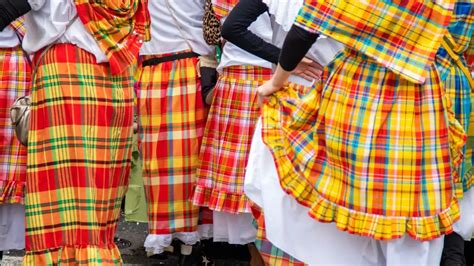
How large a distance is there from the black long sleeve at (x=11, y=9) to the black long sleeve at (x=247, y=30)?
3.32 feet

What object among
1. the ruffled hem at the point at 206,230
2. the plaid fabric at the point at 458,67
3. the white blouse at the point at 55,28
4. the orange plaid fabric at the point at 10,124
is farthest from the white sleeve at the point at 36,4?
the ruffled hem at the point at 206,230

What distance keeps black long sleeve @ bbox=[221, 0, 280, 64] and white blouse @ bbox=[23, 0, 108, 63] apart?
2.15ft

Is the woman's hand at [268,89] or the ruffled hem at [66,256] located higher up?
the woman's hand at [268,89]

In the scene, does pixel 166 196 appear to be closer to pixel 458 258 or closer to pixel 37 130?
pixel 37 130

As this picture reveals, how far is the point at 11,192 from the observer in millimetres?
4840

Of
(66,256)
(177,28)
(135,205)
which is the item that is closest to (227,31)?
(177,28)

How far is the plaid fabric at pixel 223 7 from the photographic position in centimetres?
482

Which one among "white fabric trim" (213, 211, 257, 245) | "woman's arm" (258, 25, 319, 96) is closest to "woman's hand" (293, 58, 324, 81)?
"woman's arm" (258, 25, 319, 96)

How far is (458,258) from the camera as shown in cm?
Result: 336

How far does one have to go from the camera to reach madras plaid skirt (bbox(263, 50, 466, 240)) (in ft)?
9.62

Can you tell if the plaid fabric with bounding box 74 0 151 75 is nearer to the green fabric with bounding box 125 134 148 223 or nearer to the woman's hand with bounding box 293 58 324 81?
the woman's hand with bounding box 293 58 324 81

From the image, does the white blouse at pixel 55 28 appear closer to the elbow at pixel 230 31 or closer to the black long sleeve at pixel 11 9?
the black long sleeve at pixel 11 9

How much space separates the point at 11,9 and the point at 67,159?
29.7 inches

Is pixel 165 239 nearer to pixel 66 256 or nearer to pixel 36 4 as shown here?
pixel 66 256
